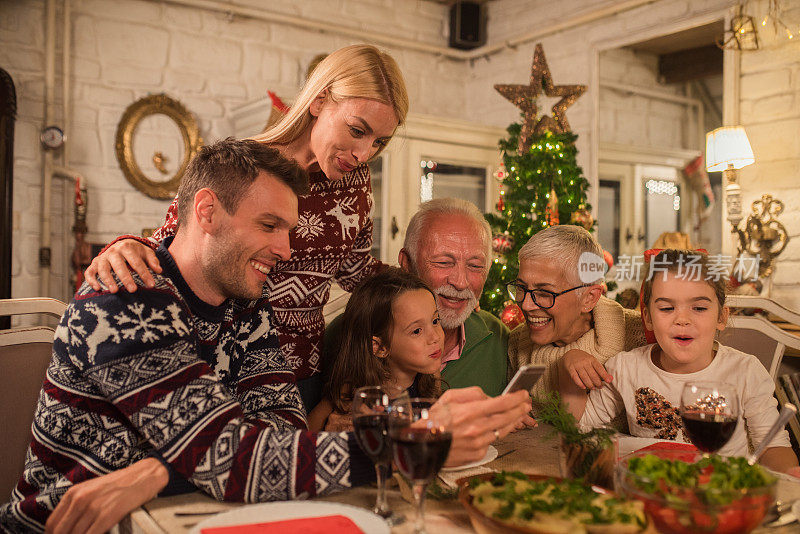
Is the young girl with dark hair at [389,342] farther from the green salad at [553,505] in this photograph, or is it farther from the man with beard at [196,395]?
the green salad at [553,505]

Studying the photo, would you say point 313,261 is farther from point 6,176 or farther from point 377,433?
point 6,176

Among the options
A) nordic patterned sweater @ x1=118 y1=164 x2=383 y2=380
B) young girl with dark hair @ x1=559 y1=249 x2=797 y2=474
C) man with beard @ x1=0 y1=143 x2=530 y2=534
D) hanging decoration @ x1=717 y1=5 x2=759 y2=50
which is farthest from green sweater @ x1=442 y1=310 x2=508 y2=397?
hanging decoration @ x1=717 y1=5 x2=759 y2=50

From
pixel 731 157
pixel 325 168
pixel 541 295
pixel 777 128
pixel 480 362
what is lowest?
pixel 480 362

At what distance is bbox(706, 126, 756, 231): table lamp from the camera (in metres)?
3.83

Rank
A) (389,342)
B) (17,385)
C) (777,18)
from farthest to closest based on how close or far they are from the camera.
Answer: (777,18), (389,342), (17,385)

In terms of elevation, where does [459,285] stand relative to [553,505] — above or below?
above

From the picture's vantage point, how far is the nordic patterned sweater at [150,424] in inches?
46.1

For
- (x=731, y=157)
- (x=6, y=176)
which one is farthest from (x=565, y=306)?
(x=6, y=176)

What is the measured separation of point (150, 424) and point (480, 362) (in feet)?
4.27

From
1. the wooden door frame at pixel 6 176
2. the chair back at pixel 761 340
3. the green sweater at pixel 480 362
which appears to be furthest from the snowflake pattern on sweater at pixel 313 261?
the wooden door frame at pixel 6 176

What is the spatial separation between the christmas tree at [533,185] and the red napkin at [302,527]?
300cm

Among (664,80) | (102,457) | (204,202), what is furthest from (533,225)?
(102,457)

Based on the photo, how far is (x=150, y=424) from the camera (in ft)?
3.88

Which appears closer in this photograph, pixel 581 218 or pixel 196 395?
pixel 196 395
